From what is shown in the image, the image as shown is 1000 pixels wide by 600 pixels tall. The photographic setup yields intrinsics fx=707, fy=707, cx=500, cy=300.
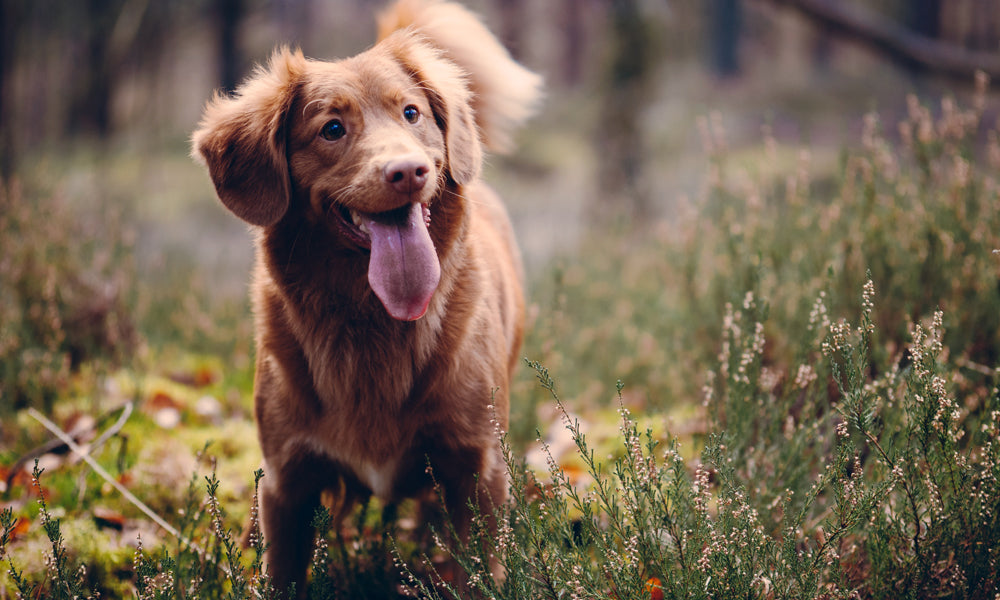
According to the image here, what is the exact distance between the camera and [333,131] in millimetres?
2043

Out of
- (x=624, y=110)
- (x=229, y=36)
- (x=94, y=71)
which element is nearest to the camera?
(x=624, y=110)

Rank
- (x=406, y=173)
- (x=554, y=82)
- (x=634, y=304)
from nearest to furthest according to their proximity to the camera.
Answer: (x=406, y=173), (x=634, y=304), (x=554, y=82)

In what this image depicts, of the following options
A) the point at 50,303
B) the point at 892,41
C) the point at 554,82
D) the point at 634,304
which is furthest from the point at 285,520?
the point at 554,82

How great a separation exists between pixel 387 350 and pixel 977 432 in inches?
61.4

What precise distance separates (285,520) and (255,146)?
1.11m

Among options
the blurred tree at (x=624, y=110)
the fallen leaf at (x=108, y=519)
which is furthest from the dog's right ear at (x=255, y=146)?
the blurred tree at (x=624, y=110)

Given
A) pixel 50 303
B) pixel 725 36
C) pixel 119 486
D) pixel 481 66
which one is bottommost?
pixel 119 486

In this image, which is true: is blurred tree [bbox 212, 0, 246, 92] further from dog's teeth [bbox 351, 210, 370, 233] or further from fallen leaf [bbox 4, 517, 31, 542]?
dog's teeth [bbox 351, 210, 370, 233]

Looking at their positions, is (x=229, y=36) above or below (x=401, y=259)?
above

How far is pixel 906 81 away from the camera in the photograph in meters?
13.1

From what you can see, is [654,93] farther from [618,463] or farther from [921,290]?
[618,463]

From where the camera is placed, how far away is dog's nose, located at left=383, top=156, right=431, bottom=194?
1.77 meters

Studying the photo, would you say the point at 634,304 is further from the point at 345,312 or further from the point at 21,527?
the point at 21,527

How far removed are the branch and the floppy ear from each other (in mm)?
4439
